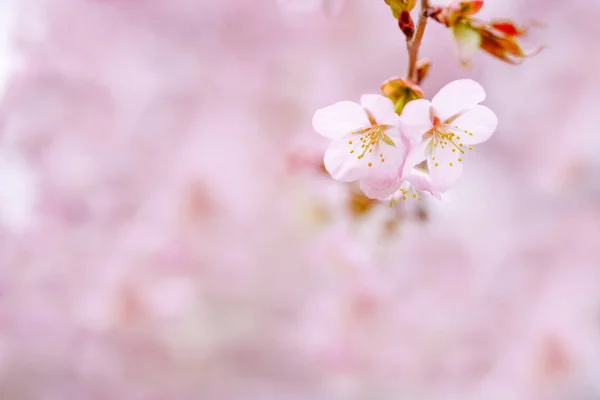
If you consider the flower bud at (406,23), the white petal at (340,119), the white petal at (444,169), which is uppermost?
the flower bud at (406,23)

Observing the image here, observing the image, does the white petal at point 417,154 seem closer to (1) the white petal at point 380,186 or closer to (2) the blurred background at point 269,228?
(1) the white petal at point 380,186

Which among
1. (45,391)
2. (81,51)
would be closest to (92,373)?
(45,391)

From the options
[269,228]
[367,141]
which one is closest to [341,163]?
[367,141]

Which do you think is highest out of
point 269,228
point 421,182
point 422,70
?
point 269,228

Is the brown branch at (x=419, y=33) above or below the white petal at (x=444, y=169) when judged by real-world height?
above

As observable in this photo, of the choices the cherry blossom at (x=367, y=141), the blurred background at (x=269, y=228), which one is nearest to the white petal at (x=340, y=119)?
the cherry blossom at (x=367, y=141)

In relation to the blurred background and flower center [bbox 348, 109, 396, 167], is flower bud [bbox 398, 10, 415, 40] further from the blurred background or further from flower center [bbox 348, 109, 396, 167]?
the blurred background

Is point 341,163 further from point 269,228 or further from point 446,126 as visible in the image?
point 269,228

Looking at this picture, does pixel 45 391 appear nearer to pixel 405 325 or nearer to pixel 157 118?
pixel 157 118
